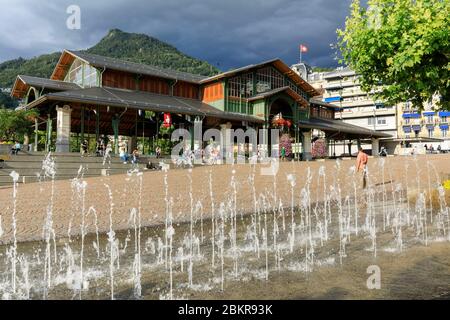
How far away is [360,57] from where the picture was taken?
12.7 meters

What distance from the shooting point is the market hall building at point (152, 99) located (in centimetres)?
2628

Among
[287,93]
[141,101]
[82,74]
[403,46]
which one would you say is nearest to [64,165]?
[141,101]

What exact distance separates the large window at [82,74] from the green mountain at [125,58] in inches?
2083

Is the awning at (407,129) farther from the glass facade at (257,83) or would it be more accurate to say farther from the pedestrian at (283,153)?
the pedestrian at (283,153)

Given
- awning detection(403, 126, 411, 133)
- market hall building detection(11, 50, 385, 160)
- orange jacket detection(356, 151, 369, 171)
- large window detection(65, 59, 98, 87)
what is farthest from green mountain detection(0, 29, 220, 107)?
orange jacket detection(356, 151, 369, 171)

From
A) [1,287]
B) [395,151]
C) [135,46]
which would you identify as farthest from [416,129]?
[135,46]

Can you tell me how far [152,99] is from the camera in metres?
29.9

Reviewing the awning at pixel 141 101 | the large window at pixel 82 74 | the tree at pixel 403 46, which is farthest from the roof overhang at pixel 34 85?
the tree at pixel 403 46

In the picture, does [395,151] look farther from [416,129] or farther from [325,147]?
[325,147]

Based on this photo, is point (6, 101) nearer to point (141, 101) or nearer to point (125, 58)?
point (125, 58)

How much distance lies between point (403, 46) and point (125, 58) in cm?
12379

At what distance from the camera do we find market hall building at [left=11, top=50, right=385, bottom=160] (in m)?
26.3

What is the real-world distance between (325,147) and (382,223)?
3553 cm
